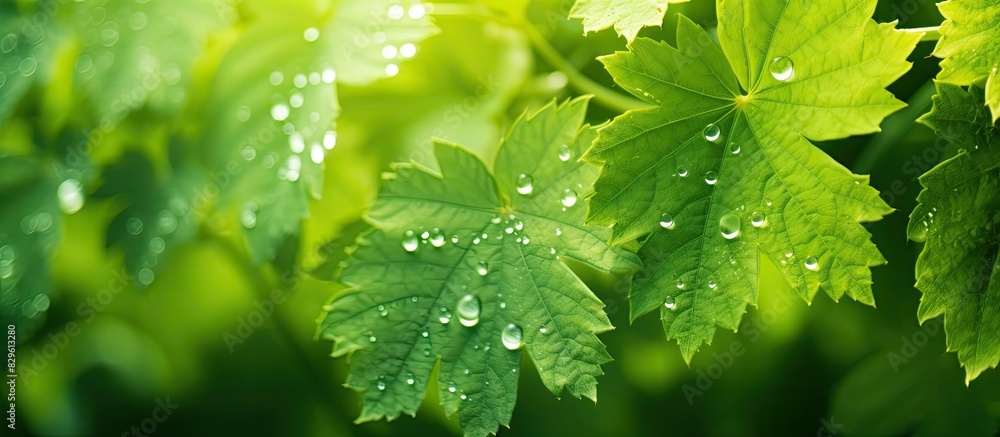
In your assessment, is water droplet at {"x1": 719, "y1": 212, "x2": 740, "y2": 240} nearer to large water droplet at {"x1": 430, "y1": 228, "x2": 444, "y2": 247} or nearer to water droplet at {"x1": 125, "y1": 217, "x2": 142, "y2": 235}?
large water droplet at {"x1": 430, "y1": 228, "x2": 444, "y2": 247}

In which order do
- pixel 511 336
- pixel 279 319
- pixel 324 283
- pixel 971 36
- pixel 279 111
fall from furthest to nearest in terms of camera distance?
1. pixel 279 319
2. pixel 324 283
3. pixel 279 111
4. pixel 511 336
5. pixel 971 36

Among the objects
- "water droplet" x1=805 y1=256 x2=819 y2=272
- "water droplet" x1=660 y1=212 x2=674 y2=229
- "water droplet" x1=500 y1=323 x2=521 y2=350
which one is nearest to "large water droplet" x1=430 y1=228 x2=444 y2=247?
"water droplet" x1=500 y1=323 x2=521 y2=350

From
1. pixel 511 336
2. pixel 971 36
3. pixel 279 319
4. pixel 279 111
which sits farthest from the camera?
pixel 279 319

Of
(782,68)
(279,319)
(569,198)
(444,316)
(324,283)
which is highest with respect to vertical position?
(782,68)

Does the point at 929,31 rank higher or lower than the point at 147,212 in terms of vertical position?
higher

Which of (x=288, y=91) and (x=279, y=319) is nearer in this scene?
(x=288, y=91)

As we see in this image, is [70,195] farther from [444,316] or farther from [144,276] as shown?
[444,316]

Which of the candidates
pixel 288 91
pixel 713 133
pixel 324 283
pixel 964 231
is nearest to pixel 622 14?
pixel 713 133
